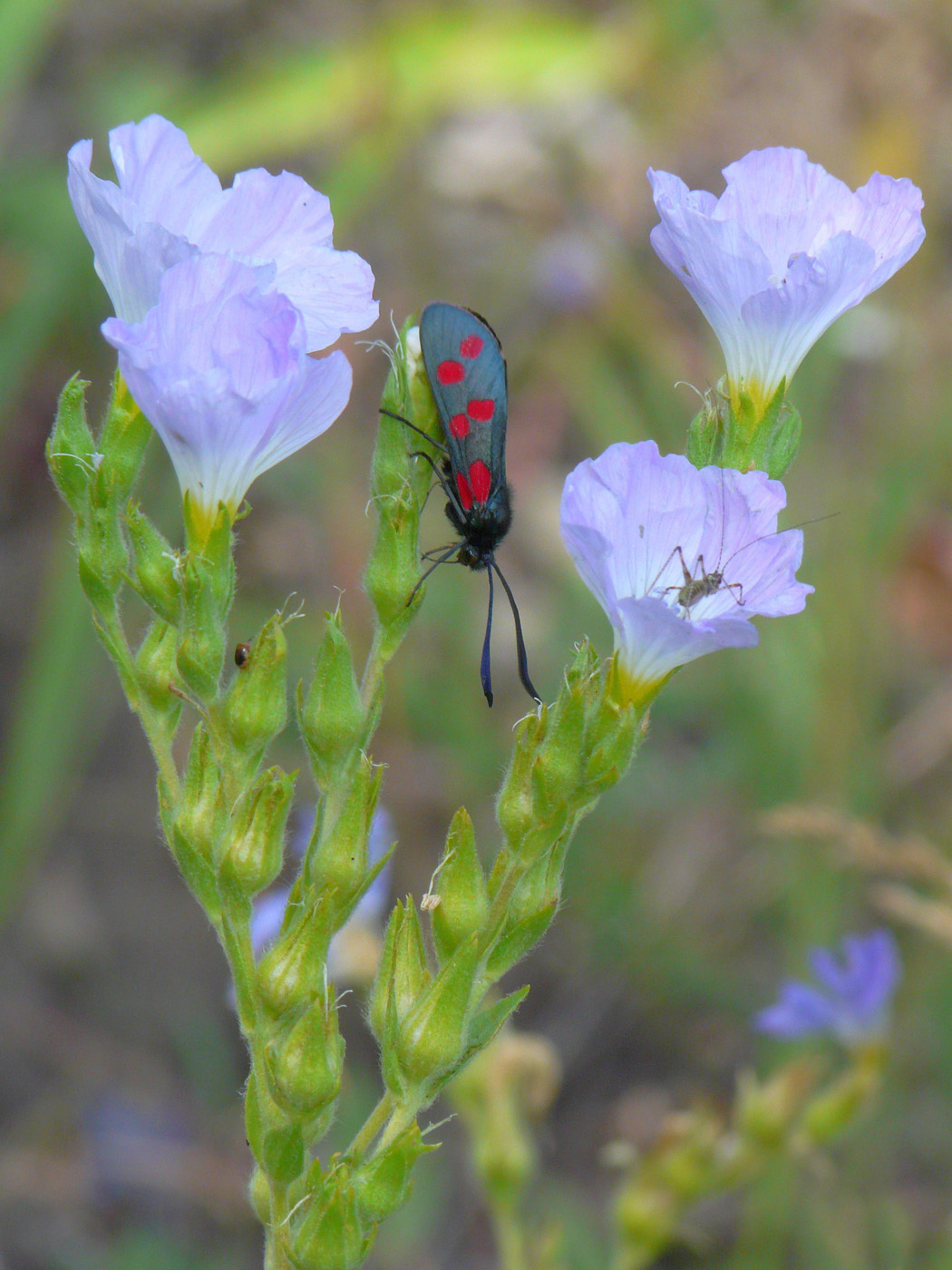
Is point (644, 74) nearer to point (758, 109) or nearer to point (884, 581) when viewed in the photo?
point (758, 109)

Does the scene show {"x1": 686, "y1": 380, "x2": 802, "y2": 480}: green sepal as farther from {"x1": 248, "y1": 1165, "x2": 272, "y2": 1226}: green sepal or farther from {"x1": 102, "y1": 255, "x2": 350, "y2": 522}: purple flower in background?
{"x1": 248, "y1": 1165, "x2": 272, "y2": 1226}: green sepal

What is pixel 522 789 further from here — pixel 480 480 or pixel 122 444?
pixel 122 444

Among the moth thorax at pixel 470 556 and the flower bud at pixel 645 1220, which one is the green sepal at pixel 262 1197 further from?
the moth thorax at pixel 470 556

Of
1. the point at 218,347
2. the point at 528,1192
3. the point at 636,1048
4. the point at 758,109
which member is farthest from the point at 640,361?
the point at 218,347

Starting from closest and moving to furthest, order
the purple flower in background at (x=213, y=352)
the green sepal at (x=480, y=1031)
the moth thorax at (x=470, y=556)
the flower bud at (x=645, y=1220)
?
1. the purple flower in background at (x=213, y=352)
2. the green sepal at (x=480, y=1031)
3. the moth thorax at (x=470, y=556)
4. the flower bud at (x=645, y=1220)

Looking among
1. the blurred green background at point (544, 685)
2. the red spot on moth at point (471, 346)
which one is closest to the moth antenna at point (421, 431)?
the red spot on moth at point (471, 346)

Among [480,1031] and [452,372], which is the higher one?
[452,372]

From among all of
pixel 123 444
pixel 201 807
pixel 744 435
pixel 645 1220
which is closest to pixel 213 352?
pixel 123 444

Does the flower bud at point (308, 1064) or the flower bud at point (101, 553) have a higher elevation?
the flower bud at point (101, 553)
